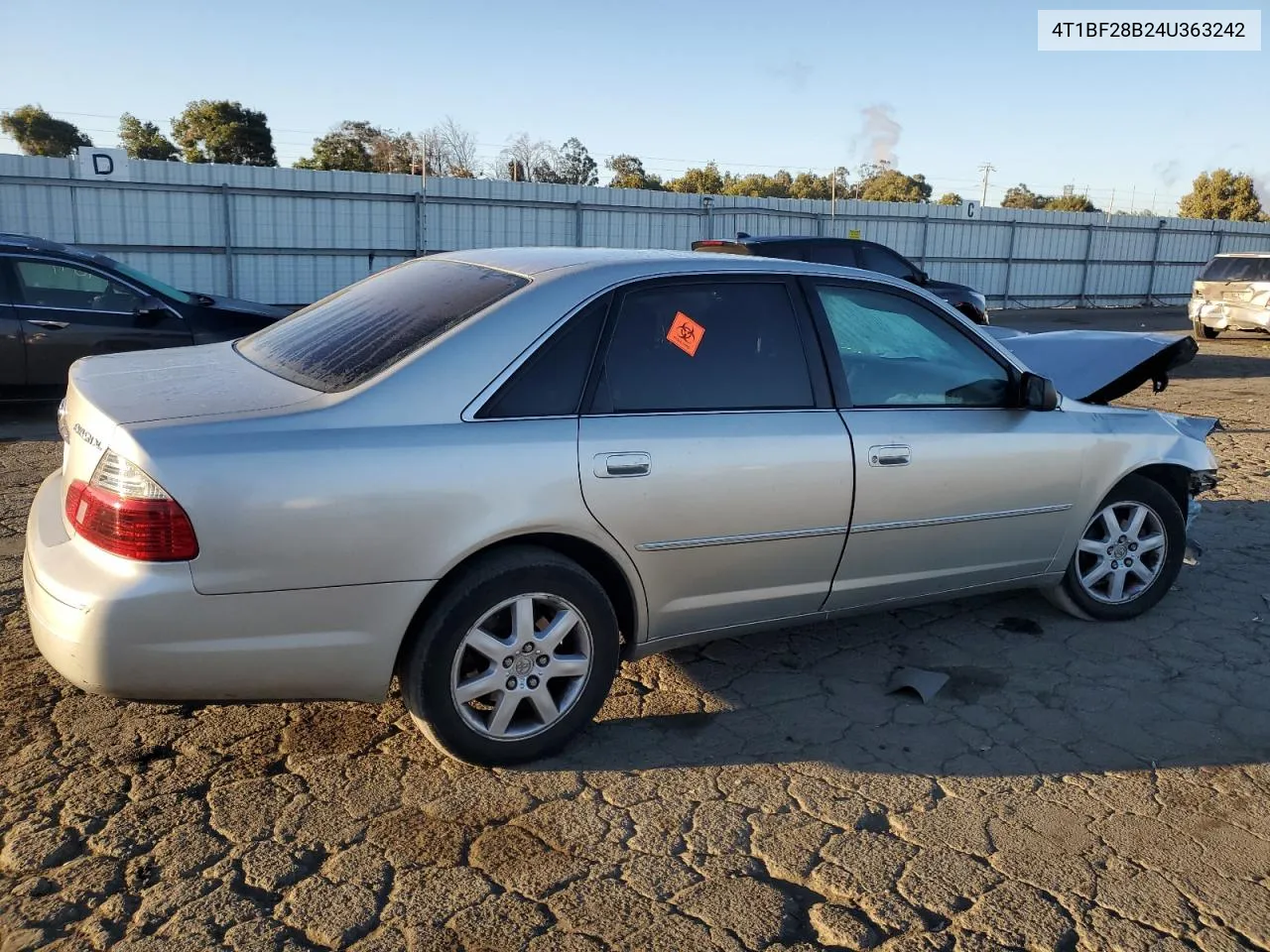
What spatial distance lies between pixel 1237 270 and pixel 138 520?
19.7m

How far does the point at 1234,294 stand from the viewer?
59.0 feet

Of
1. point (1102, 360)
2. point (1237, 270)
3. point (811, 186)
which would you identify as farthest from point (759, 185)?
point (1102, 360)

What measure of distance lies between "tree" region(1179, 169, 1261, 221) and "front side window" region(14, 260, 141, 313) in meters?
55.3

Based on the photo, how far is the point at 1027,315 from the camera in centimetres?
2392

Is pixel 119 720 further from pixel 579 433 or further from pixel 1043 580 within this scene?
pixel 1043 580

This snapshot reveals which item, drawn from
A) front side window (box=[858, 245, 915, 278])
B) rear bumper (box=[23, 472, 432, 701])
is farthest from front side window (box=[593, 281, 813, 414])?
front side window (box=[858, 245, 915, 278])

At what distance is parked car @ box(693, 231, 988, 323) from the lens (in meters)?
12.5

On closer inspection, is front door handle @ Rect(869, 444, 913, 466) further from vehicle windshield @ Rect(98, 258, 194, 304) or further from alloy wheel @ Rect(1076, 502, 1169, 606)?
vehicle windshield @ Rect(98, 258, 194, 304)

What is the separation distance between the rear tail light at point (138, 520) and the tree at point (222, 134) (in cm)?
4233

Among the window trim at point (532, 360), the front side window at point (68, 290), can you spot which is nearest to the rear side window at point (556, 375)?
the window trim at point (532, 360)

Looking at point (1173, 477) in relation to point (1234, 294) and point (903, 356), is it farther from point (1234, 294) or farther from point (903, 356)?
point (1234, 294)

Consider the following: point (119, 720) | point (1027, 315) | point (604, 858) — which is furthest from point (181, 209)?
point (1027, 315)

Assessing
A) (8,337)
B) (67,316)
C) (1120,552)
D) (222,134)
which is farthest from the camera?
(222,134)

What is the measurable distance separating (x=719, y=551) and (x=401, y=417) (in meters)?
1.18
